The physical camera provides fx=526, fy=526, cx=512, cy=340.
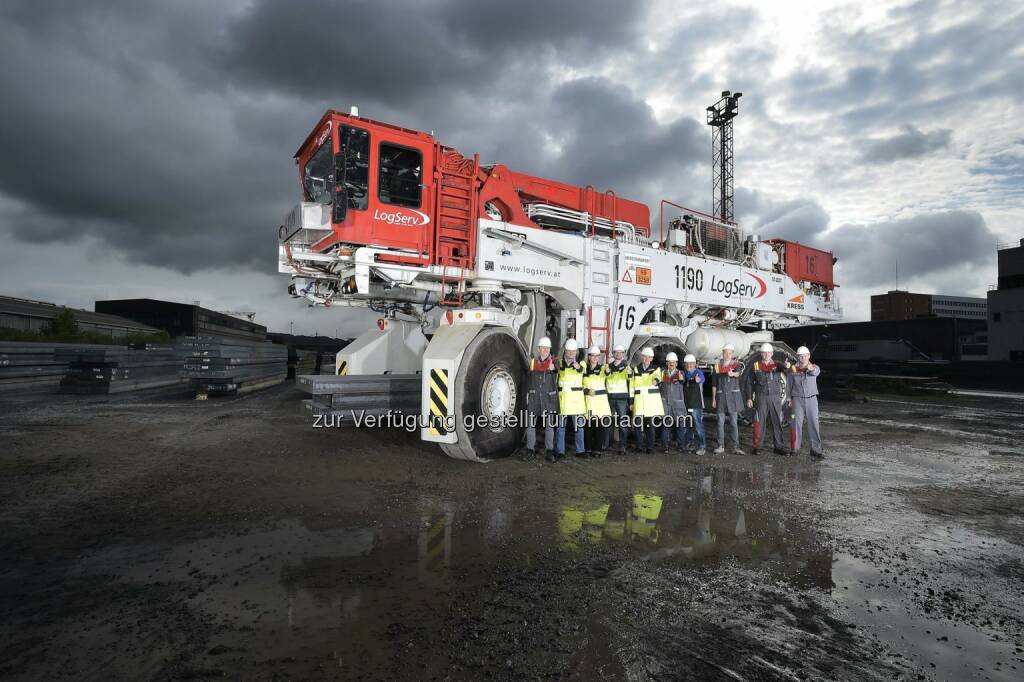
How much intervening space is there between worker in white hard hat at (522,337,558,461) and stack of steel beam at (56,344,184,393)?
1419cm

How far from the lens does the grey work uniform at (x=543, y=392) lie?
725cm

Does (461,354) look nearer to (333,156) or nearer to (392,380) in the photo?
(392,380)

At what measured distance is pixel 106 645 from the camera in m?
2.67

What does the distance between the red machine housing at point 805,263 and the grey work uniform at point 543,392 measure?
819cm

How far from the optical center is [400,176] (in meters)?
6.55

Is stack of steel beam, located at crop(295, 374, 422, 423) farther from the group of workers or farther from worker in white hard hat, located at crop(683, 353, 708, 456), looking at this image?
worker in white hard hat, located at crop(683, 353, 708, 456)

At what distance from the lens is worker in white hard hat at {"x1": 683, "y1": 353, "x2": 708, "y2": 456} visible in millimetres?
8492

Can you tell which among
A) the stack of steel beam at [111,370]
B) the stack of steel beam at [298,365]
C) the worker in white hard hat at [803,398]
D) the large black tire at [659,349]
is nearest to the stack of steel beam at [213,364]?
the stack of steel beam at [111,370]

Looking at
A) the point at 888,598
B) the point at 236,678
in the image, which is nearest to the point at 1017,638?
the point at 888,598

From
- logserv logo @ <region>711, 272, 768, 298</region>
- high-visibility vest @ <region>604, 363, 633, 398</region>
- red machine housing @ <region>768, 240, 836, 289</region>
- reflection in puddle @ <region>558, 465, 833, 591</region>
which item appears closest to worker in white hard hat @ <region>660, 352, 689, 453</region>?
high-visibility vest @ <region>604, 363, 633, 398</region>

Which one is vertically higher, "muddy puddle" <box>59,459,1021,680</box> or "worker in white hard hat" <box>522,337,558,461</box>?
"worker in white hard hat" <box>522,337,558,461</box>

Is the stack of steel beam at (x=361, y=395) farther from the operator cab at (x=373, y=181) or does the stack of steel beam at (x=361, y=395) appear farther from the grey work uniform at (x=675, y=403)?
the grey work uniform at (x=675, y=403)

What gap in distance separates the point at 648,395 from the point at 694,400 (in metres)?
0.92

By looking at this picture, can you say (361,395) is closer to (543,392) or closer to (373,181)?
(543,392)
